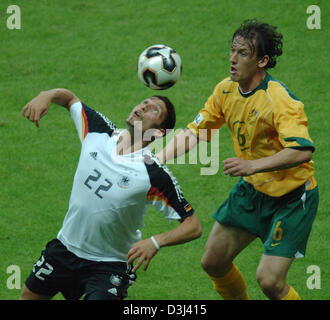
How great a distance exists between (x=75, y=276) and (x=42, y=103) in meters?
1.30

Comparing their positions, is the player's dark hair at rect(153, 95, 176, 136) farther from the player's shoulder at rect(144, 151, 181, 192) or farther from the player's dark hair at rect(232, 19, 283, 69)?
the player's dark hair at rect(232, 19, 283, 69)

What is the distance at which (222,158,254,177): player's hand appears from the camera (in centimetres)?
528

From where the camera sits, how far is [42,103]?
17.8 ft

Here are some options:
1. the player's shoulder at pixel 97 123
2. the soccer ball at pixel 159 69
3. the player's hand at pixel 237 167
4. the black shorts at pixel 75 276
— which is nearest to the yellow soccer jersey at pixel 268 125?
the player's hand at pixel 237 167

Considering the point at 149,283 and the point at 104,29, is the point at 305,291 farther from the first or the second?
the point at 104,29

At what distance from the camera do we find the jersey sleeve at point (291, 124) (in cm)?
545

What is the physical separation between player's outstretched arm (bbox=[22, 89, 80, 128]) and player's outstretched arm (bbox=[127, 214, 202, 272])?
116 cm

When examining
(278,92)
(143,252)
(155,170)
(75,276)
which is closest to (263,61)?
(278,92)

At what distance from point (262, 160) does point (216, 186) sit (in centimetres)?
324

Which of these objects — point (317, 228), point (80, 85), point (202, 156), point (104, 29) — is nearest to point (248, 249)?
point (317, 228)

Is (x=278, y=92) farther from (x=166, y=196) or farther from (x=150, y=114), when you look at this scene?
(x=166, y=196)

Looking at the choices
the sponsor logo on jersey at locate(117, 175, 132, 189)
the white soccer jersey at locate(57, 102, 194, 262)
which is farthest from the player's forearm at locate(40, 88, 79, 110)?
the sponsor logo on jersey at locate(117, 175, 132, 189)

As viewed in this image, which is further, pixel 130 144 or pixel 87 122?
pixel 87 122

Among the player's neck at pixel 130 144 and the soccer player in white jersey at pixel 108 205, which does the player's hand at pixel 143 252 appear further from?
the player's neck at pixel 130 144
